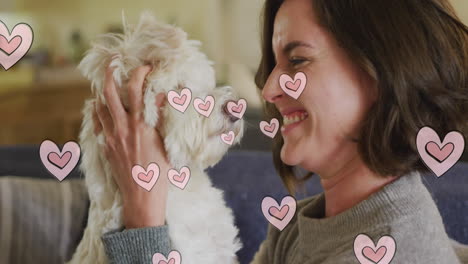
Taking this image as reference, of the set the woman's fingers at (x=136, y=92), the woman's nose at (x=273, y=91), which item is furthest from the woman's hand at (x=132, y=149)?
the woman's nose at (x=273, y=91)

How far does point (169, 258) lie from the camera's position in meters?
0.46

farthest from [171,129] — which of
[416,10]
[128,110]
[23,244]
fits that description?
[23,244]

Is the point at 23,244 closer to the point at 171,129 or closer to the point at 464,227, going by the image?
the point at 171,129

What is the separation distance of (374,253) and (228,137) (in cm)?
20

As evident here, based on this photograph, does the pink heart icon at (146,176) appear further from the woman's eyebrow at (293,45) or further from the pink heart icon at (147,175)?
the woman's eyebrow at (293,45)

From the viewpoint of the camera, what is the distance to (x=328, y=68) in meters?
0.46

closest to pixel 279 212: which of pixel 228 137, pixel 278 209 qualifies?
pixel 278 209

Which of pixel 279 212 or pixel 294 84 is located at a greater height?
pixel 294 84

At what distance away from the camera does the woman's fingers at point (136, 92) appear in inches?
18.3

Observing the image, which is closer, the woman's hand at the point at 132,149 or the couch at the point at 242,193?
the woman's hand at the point at 132,149

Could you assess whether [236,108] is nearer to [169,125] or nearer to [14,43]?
[169,125]

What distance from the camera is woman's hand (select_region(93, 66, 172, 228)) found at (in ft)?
1.49

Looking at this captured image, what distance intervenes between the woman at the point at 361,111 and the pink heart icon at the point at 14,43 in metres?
0.12

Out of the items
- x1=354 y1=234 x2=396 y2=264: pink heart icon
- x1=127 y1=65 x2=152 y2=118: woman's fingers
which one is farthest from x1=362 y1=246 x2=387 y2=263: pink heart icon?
x1=127 y1=65 x2=152 y2=118: woman's fingers
